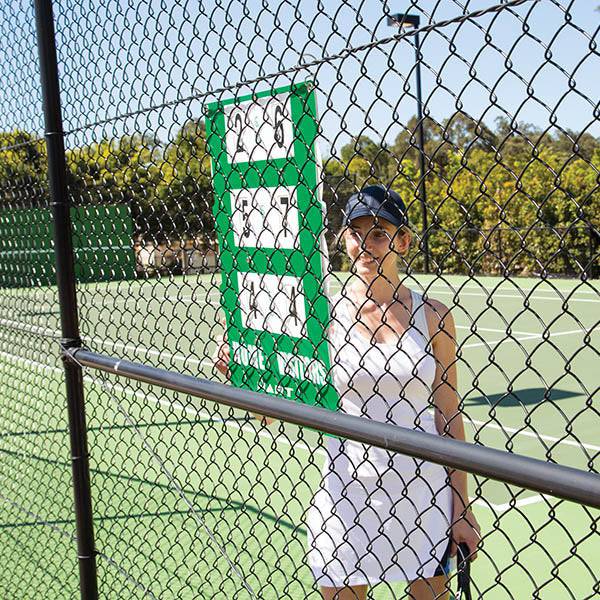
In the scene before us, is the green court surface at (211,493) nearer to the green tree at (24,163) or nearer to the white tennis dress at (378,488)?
the white tennis dress at (378,488)

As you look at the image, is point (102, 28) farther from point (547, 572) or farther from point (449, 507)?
point (547, 572)

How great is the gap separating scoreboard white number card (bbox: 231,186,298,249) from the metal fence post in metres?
1.01

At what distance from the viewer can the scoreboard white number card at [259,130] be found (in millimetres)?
2531

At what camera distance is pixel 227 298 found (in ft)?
9.78

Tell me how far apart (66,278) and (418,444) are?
2.01 metres

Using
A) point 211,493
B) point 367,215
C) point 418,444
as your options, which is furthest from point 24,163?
point 418,444

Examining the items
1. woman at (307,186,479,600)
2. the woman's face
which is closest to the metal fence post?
woman at (307,186,479,600)

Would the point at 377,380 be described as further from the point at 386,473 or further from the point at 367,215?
the point at 367,215

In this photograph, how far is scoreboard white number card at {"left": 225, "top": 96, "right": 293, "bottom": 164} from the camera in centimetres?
253

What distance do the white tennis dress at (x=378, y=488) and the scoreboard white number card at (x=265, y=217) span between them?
0.88 feet

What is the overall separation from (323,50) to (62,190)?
1592 mm

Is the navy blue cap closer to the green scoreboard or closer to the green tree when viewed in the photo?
the green scoreboard

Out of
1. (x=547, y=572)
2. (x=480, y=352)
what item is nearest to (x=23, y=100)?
(x=547, y=572)

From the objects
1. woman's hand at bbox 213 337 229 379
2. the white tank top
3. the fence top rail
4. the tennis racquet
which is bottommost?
the tennis racquet
